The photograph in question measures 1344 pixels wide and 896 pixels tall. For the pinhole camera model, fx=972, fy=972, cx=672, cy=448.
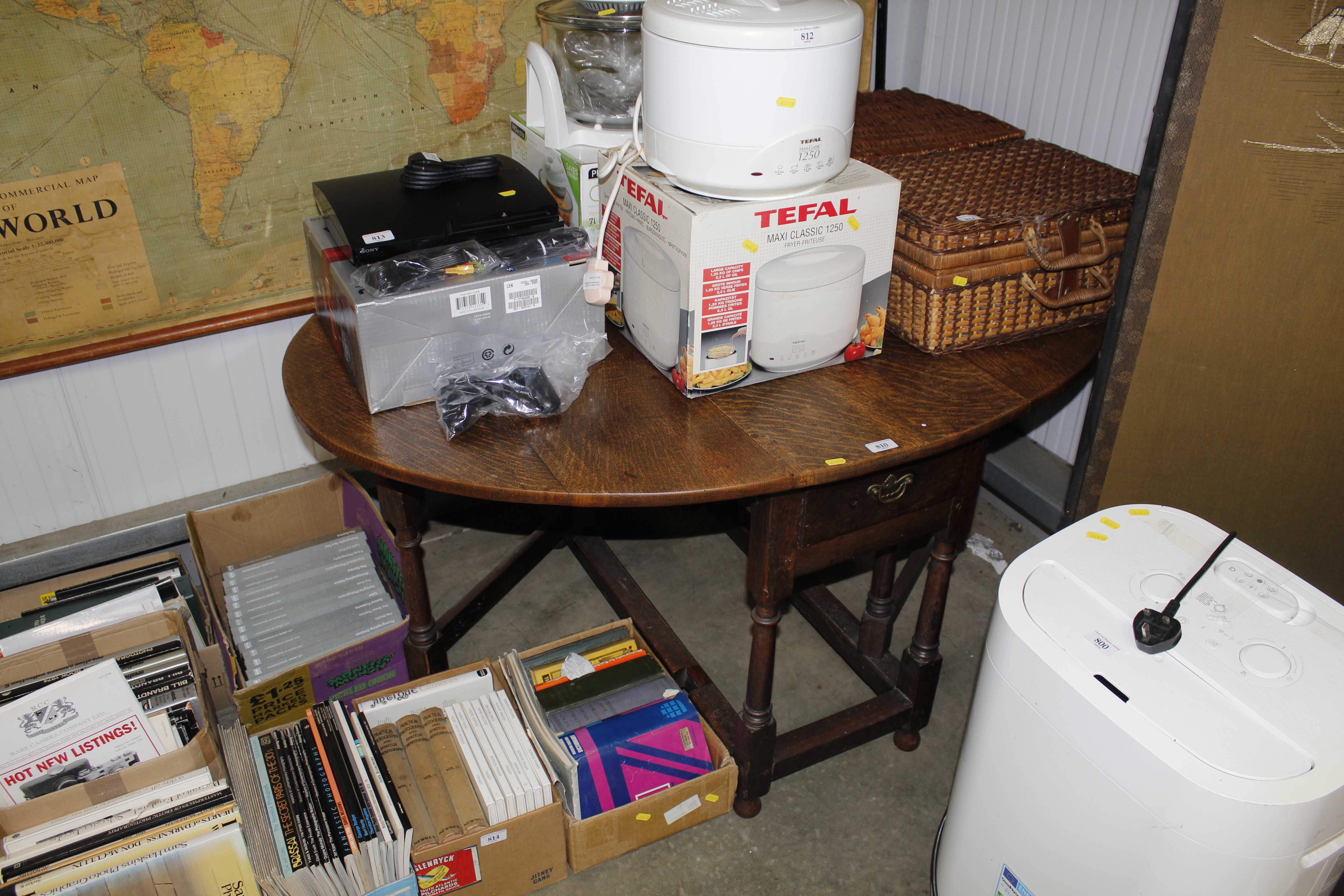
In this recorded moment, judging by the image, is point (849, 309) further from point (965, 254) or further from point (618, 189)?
point (618, 189)

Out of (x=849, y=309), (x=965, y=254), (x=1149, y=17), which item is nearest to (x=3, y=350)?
(x=849, y=309)

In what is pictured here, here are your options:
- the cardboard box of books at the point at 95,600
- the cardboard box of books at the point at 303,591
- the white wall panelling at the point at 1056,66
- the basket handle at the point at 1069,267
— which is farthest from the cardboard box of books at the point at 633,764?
the white wall panelling at the point at 1056,66

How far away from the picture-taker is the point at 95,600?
1880 mm

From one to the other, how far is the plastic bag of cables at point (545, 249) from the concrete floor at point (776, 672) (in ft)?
3.22

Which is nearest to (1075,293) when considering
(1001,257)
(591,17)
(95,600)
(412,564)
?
(1001,257)

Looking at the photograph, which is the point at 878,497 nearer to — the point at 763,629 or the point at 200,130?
the point at 763,629

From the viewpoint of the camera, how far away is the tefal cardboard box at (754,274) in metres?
1.38

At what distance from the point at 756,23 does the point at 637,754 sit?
115 centimetres

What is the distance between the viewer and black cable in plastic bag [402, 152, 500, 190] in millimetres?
1655

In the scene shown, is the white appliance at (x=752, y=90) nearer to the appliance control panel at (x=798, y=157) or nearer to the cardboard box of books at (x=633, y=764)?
the appliance control panel at (x=798, y=157)

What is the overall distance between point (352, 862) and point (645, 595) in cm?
84

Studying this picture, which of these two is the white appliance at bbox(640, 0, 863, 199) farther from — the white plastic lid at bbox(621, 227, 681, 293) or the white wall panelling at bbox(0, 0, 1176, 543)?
the white wall panelling at bbox(0, 0, 1176, 543)

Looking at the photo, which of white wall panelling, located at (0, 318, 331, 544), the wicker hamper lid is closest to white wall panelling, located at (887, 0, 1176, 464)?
the wicker hamper lid

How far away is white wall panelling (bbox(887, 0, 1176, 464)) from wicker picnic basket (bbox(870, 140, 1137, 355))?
1.07 feet
